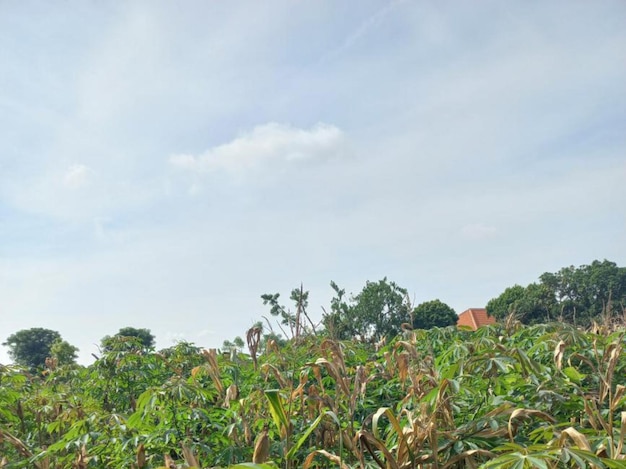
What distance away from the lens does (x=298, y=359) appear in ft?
10.2

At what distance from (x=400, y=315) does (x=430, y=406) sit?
971 inches

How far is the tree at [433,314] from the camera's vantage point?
3275 centimetres

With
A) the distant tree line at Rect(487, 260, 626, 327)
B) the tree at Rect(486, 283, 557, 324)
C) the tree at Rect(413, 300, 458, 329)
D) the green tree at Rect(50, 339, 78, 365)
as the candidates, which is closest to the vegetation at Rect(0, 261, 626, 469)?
the green tree at Rect(50, 339, 78, 365)

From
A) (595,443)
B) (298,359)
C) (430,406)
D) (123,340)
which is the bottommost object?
(595,443)

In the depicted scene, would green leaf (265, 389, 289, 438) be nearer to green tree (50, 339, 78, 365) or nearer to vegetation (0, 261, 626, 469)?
vegetation (0, 261, 626, 469)

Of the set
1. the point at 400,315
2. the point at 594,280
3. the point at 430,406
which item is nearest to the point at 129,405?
the point at 430,406

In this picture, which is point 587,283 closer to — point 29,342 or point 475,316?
point 475,316

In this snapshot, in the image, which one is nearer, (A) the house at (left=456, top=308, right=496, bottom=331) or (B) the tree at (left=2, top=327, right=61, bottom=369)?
(B) the tree at (left=2, top=327, right=61, bottom=369)

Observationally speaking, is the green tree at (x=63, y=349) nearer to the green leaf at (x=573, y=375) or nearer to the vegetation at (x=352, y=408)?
the vegetation at (x=352, y=408)

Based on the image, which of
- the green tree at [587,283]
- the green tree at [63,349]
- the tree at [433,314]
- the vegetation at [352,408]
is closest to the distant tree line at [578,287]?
the green tree at [587,283]

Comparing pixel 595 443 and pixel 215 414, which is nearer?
pixel 595 443

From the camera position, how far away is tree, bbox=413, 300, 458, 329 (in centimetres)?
3275

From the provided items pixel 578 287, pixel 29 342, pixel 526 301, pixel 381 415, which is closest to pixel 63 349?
pixel 381 415

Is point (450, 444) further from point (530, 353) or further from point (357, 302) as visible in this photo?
point (357, 302)
